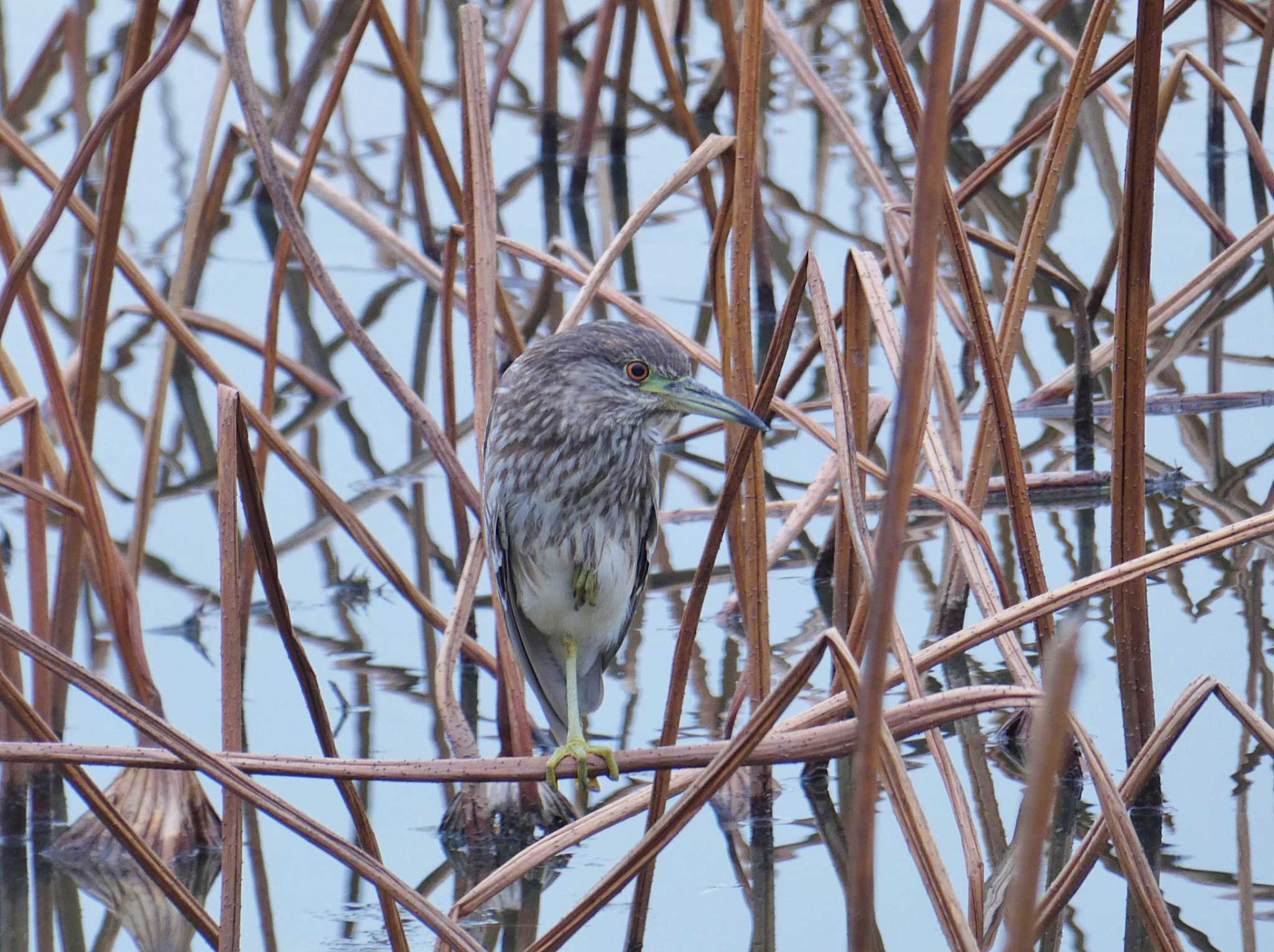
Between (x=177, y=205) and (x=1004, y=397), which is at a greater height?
(x=177, y=205)

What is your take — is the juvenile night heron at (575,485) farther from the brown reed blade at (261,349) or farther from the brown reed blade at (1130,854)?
the brown reed blade at (261,349)

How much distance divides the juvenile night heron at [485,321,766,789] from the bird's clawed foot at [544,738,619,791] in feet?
0.20


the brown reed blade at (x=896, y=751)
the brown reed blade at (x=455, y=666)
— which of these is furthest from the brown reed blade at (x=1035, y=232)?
the brown reed blade at (x=455, y=666)

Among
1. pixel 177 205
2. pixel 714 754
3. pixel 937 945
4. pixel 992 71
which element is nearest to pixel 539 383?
pixel 714 754

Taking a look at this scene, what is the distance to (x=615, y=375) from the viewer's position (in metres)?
3.62

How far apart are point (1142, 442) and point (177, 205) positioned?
6615 millimetres

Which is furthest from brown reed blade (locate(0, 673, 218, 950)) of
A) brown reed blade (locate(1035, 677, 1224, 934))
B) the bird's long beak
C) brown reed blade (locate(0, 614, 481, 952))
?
brown reed blade (locate(1035, 677, 1224, 934))

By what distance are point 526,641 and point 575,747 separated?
0.58m

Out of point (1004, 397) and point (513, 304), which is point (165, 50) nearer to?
point (1004, 397)

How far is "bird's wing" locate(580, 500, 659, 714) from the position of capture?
12.9 feet

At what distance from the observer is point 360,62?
10047 mm

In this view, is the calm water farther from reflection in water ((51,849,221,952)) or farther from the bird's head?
the bird's head

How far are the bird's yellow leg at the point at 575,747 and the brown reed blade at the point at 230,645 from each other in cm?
58

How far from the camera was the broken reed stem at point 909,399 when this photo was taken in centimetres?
159
